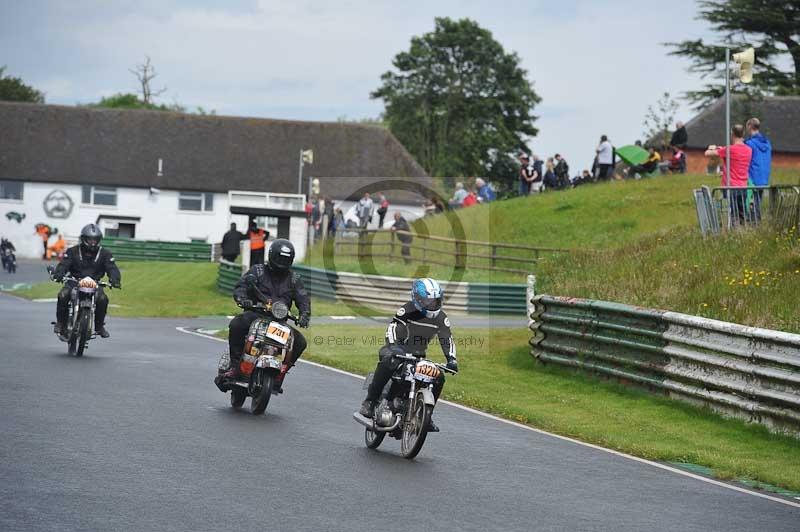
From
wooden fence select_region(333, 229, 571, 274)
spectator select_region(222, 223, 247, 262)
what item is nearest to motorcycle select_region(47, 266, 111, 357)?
wooden fence select_region(333, 229, 571, 274)

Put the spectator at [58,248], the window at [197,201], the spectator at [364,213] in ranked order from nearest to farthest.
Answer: the spectator at [364,213] < the spectator at [58,248] < the window at [197,201]

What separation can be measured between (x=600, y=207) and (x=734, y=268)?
93.0 ft

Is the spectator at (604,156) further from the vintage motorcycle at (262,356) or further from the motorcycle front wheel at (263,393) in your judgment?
the motorcycle front wheel at (263,393)

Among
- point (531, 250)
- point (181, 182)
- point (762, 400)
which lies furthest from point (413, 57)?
point (762, 400)

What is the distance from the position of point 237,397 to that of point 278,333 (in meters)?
1.11

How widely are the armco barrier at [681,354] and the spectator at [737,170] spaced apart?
3.84m

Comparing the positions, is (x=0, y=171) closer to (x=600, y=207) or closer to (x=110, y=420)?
(x=600, y=207)

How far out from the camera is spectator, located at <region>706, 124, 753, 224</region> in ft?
72.9

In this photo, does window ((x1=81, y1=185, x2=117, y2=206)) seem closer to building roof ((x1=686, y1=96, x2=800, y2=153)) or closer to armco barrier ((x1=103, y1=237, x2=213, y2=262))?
armco barrier ((x1=103, y1=237, x2=213, y2=262))

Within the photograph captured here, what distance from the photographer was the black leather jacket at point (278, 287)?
15.0 metres

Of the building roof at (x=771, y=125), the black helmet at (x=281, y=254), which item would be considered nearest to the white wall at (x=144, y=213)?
the building roof at (x=771, y=125)

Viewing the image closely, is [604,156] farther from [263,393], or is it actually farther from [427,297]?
[427,297]

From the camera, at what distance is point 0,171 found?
273 ft

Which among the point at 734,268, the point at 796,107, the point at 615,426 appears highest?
the point at 796,107
